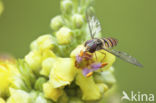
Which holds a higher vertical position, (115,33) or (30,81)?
(30,81)

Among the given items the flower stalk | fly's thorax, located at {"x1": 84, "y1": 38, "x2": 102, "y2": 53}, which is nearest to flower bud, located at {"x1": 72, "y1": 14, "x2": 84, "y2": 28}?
the flower stalk

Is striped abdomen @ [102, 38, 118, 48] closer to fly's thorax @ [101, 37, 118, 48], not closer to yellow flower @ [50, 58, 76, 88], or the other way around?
fly's thorax @ [101, 37, 118, 48]

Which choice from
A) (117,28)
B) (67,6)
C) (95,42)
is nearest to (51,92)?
(95,42)

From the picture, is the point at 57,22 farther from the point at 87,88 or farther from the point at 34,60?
the point at 87,88

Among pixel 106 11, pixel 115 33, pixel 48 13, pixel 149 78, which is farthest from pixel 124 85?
pixel 48 13

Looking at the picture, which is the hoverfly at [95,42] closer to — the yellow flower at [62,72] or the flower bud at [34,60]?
the yellow flower at [62,72]

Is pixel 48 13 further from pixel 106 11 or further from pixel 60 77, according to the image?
pixel 60 77
